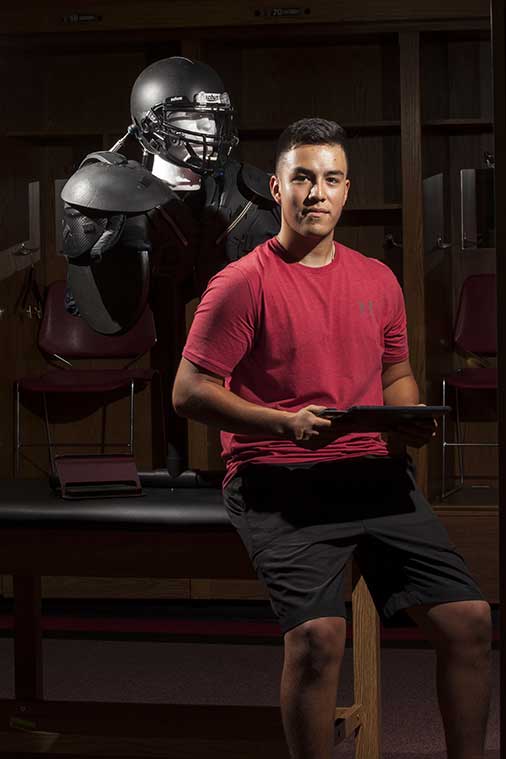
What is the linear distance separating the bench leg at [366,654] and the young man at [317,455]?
1.13 feet

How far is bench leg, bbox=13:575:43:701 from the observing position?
256 cm

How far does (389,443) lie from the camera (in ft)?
6.67

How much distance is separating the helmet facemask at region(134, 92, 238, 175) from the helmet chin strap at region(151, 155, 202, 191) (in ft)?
0.07

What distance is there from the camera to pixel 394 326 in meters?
2.19

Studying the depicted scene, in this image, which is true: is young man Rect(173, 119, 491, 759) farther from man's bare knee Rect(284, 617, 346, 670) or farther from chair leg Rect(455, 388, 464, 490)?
chair leg Rect(455, 388, 464, 490)

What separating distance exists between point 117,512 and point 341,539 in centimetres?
52

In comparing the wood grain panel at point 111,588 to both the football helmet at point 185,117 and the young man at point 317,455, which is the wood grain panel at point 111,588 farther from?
the young man at point 317,455

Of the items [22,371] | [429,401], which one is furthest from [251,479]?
[22,371]

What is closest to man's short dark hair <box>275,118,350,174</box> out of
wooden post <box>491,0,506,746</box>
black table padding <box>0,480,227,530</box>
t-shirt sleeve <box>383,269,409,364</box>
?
t-shirt sleeve <box>383,269,409,364</box>

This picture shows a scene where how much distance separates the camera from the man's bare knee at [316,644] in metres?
1.80

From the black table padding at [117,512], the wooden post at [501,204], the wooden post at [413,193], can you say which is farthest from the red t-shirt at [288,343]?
the wooden post at [413,193]

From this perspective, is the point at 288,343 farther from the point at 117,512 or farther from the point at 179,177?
the point at 179,177

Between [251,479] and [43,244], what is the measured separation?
125 inches

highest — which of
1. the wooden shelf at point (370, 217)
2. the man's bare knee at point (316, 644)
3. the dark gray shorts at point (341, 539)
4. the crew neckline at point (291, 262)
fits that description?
the wooden shelf at point (370, 217)
